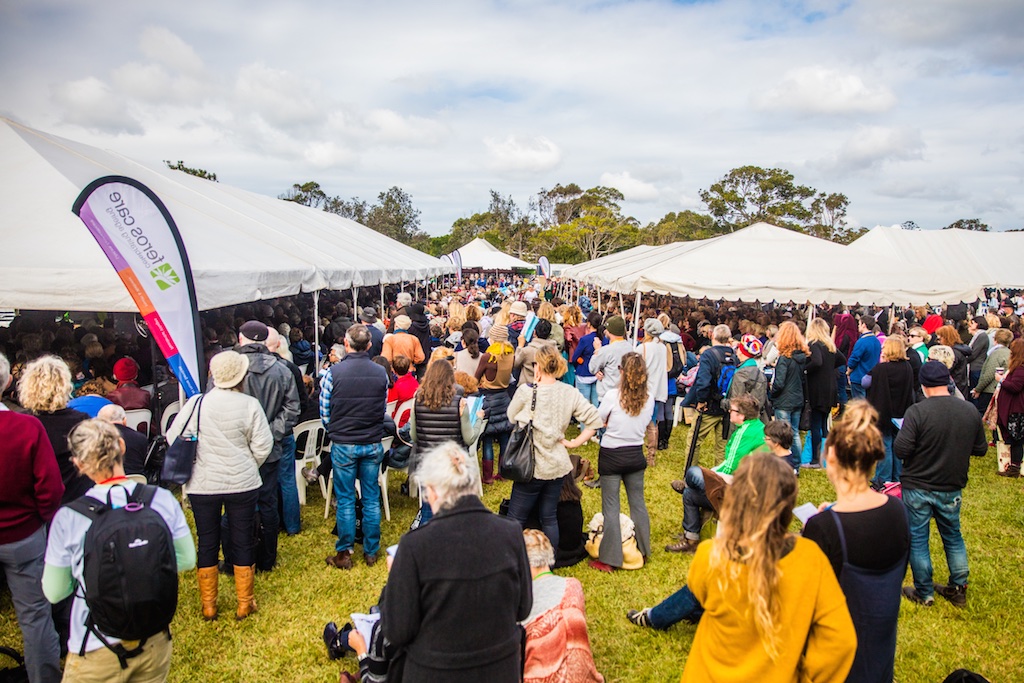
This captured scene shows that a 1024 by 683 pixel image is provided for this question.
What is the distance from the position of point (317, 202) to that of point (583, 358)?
2485 inches

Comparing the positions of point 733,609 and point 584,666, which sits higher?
point 733,609

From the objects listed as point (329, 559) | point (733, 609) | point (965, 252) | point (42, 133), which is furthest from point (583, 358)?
point (965, 252)

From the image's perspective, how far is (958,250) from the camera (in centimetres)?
2097

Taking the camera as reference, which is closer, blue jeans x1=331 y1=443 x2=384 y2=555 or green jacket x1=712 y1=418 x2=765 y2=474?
green jacket x1=712 y1=418 x2=765 y2=474

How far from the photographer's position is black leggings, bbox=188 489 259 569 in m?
3.60

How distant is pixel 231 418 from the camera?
3547 millimetres

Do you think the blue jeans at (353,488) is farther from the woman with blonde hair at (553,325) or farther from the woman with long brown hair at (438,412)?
the woman with blonde hair at (553,325)

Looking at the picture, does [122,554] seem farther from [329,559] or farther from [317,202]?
[317,202]

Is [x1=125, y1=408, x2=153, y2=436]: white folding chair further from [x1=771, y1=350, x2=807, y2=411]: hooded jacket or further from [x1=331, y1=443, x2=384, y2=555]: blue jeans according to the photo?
[x1=771, y1=350, x2=807, y2=411]: hooded jacket

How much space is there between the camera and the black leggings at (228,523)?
11.8ft

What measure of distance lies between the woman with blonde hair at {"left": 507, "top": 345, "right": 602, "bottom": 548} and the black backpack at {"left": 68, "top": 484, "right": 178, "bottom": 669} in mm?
2391

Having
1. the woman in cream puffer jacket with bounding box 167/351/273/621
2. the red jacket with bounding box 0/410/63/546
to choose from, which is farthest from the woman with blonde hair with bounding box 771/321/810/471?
the red jacket with bounding box 0/410/63/546

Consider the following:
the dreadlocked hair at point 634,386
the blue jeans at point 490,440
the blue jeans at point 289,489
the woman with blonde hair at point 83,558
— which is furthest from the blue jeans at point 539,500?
the woman with blonde hair at point 83,558

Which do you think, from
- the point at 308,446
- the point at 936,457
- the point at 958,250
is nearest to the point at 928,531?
the point at 936,457
